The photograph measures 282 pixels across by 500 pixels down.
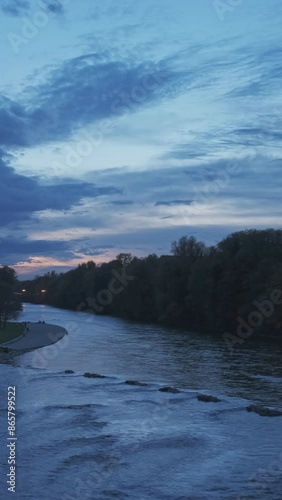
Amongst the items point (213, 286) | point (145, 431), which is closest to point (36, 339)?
point (213, 286)

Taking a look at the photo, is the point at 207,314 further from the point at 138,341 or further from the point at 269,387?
the point at 269,387

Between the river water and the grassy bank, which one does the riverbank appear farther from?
the river water

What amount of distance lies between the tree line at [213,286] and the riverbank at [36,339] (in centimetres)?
1990

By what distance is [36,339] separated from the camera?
69.6 meters

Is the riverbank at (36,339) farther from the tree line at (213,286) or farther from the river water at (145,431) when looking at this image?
the tree line at (213,286)

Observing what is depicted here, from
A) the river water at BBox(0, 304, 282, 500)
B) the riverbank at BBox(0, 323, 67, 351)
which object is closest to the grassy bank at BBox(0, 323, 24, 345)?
the riverbank at BBox(0, 323, 67, 351)

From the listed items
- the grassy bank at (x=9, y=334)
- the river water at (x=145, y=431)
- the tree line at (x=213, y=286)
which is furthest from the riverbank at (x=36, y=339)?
the tree line at (x=213, y=286)

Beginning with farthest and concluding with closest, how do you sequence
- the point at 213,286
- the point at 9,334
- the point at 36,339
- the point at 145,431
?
the point at 213,286 < the point at 9,334 < the point at 36,339 < the point at 145,431

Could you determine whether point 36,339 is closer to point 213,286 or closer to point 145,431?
point 213,286

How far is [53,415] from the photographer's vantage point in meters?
27.9

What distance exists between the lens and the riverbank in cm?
6118

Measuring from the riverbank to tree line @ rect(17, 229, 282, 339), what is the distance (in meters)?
19.9

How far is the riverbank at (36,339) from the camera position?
61.2 metres

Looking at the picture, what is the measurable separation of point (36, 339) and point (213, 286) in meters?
27.1
